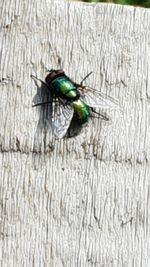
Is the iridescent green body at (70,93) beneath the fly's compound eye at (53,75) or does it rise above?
beneath

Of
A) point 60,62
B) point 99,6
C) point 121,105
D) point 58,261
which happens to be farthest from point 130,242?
point 99,6

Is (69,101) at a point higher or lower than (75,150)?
higher

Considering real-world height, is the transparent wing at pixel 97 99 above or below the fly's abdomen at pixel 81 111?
above

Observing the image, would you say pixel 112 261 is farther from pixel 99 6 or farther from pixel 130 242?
pixel 99 6

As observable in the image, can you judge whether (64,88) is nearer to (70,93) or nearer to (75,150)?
(70,93)

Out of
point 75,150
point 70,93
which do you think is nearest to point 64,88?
point 70,93
